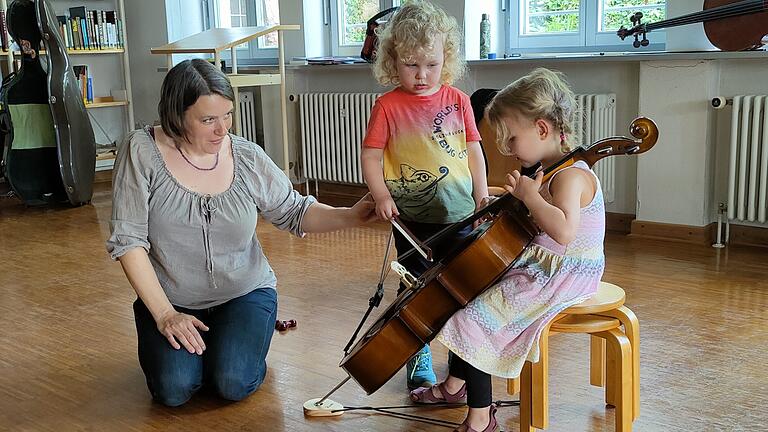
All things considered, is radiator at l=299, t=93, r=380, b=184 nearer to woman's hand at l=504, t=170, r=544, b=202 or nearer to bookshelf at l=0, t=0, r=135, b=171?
bookshelf at l=0, t=0, r=135, b=171

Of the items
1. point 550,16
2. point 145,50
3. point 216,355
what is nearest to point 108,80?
point 145,50

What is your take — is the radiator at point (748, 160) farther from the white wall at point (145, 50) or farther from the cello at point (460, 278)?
the white wall at point (145, 50)

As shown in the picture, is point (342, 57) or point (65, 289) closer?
point (65, 289)

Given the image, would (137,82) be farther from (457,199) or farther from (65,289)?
(457,199)

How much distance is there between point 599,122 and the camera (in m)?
4.18

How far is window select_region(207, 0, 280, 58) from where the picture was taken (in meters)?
6.13

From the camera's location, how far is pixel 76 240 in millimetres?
4543

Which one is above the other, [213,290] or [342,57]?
[342,57]

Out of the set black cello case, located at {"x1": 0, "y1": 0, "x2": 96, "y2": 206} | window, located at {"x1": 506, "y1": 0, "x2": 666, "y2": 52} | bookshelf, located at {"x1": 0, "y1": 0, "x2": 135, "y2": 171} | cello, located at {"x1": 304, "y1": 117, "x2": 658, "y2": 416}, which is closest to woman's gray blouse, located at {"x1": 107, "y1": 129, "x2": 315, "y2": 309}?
cello, located at {"x1": 304, "y1": 117, "x2": 658, "y2": 416}

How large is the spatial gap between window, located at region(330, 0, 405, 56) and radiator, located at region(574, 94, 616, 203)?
184cm

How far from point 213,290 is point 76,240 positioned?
7.88 feet

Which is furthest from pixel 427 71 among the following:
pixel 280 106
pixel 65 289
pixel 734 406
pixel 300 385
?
pixel 280 106

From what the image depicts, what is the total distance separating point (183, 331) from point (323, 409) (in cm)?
41

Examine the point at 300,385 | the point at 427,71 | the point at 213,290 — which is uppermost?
the point at 427,71
